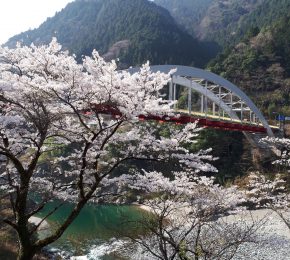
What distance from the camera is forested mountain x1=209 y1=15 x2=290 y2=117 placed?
128 feet

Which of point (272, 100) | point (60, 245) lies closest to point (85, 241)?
point (60, 245)

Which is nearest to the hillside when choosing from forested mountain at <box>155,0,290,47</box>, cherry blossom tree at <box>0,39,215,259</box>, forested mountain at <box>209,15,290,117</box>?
forested mountain at <box>155,0,290,47</box>

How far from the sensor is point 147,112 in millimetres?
4727

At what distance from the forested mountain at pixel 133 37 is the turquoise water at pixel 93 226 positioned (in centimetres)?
3068

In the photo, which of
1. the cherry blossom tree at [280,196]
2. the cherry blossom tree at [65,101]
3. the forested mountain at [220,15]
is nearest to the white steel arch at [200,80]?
the cherry blossom tree at [280,196]

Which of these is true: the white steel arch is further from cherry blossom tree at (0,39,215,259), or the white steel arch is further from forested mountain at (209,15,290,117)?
cherry blossom tree at (0,39,215,259)

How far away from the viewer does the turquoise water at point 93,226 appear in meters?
13.9

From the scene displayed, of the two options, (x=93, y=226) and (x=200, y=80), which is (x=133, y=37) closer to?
(x=200, y=80)

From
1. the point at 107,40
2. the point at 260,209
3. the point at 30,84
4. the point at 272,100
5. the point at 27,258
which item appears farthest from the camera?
the point at 107,40

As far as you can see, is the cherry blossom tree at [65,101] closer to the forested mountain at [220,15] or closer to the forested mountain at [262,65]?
the forested mountain at [262,65]

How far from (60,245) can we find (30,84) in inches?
433

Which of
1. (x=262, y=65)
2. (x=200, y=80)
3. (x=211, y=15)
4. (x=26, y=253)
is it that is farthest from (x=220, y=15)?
(x=26, y=253)

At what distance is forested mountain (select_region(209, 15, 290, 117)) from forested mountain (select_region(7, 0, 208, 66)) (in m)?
13.3

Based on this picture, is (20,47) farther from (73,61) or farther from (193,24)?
(193,24)
